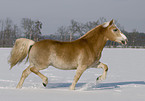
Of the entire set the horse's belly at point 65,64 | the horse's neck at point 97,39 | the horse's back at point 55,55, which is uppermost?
Answer: the horse's neck at point 97,39

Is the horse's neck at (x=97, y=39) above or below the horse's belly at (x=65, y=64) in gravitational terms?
above

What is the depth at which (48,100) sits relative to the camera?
14.0 ft

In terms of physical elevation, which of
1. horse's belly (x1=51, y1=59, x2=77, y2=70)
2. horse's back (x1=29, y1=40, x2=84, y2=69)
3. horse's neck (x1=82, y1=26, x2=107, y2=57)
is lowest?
horse's belly (x1=51, y1=59, x2=77, y2=70)

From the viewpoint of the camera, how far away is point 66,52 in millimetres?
5867

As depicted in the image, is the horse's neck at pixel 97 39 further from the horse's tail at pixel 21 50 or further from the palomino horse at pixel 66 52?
the horse's tail at pixel 21 50

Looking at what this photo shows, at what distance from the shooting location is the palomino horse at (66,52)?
582 centimetres

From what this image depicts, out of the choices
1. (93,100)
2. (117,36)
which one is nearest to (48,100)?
(93,100)

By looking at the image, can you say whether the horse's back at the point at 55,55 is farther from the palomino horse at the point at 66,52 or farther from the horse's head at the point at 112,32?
the horse's head at the point at 112,32

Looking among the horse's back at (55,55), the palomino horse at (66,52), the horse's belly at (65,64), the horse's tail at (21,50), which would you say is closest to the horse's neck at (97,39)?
the palomino horse at (66,52)

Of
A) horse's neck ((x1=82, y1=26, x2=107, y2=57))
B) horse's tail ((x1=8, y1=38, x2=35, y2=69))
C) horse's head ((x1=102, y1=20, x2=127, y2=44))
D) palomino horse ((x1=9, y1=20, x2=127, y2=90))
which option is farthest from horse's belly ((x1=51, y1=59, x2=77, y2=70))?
horse's head ((x1=102, y1=20, x2=127, y2=44))

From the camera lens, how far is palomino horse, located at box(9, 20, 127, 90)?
5820 mm

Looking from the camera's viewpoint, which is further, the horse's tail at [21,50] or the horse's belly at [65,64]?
the horse's tail at [21,50]

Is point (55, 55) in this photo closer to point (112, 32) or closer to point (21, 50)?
point (21, 50)

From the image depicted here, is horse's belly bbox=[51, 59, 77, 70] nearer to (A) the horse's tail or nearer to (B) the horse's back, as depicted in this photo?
(B) the horse's back
